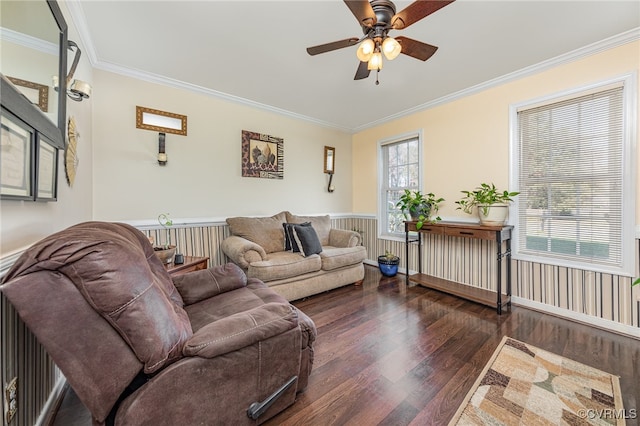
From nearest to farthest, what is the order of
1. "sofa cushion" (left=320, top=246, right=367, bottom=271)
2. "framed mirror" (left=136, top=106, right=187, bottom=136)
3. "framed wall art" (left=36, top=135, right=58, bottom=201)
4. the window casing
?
"framed wall art" (left=36, top=135, right=58, bottom=201), "framed mirror" (left=136, top=106, right=187, bottom=136), "sofa cushion" (left=320, top=246, right=367, bottom=271), the window casing

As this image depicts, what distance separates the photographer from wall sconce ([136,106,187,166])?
107 inches

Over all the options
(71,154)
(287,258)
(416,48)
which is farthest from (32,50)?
(287,258)

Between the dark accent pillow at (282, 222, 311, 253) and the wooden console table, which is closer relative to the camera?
the wooden console table

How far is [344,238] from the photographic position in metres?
3.57

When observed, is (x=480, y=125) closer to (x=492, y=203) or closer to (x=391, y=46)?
(x=492, y=203)

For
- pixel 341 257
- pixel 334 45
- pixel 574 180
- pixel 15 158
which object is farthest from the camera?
pixel 341 257

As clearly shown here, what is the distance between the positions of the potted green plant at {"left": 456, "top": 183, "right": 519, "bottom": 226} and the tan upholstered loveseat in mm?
1496

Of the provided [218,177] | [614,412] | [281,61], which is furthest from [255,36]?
[614,412]

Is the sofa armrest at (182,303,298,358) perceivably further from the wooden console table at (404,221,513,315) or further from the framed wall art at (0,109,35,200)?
the wooden console table at (404,221,513,315)

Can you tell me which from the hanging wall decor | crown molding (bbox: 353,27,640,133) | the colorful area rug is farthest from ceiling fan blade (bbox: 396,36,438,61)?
the hanging wall decor

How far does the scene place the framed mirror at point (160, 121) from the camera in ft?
8.89

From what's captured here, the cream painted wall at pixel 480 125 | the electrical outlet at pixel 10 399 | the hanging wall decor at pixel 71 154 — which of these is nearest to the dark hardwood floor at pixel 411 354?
the electrical outlet at pixel 10 399

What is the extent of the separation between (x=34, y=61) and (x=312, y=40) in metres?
1.82

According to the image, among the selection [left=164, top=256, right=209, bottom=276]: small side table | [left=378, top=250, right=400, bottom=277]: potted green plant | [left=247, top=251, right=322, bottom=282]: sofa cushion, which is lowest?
[left=378, top=250, right=400, bottom=277]: potted green plant
